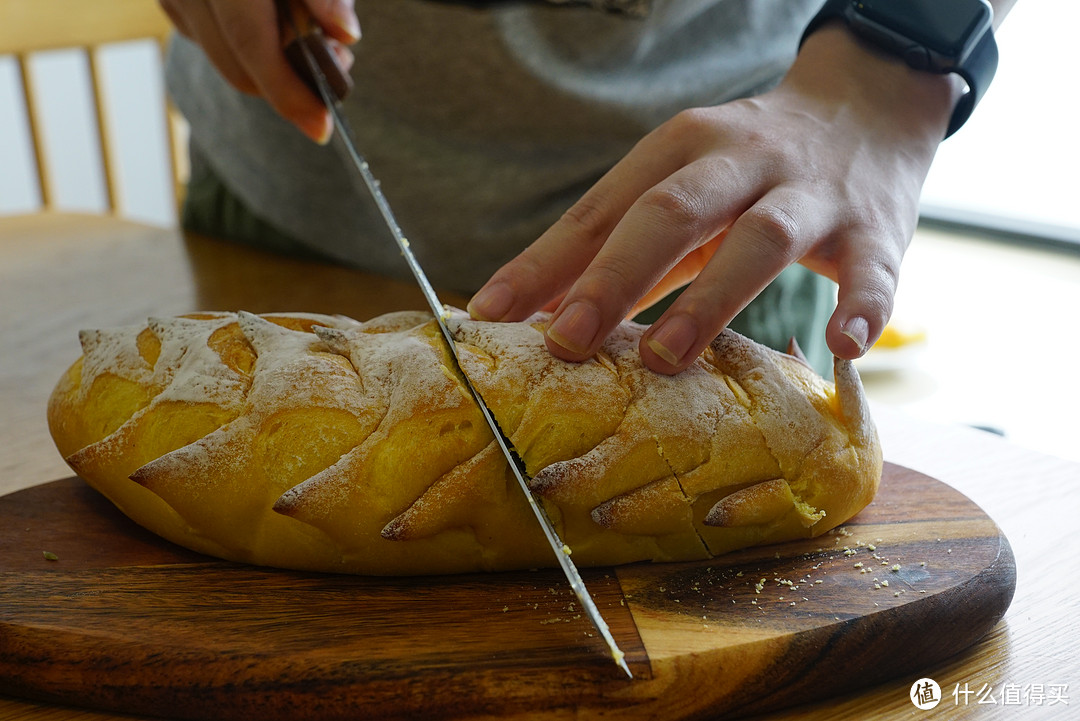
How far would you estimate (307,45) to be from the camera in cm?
150

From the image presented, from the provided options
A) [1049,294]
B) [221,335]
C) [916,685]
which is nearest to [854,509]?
[916,685]

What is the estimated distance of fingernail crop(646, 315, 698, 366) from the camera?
97cm

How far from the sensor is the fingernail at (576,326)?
3.18 feet

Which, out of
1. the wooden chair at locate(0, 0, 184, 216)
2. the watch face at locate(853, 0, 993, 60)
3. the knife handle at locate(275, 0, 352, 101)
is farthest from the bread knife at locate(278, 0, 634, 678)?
the wooden chair at locate(0, 0, 184, 216)

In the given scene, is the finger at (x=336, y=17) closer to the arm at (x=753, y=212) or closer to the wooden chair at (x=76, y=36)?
the arm at (x=753, y=212)

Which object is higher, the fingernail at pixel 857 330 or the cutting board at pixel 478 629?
the fingernail at pixel 857 330

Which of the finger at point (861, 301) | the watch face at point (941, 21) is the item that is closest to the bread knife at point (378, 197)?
the finger at point (861, 301)

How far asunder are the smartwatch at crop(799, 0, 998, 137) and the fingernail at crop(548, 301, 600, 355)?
1.84ft

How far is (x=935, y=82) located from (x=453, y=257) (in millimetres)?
958

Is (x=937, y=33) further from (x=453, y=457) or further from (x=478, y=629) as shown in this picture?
(x=478, y=629)

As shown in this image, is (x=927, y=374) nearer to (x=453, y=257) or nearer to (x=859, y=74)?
(x=453, y=257)

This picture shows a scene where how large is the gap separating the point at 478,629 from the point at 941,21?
880 mm

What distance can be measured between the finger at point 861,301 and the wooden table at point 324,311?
0.32 m

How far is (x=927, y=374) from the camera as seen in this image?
114 inches
